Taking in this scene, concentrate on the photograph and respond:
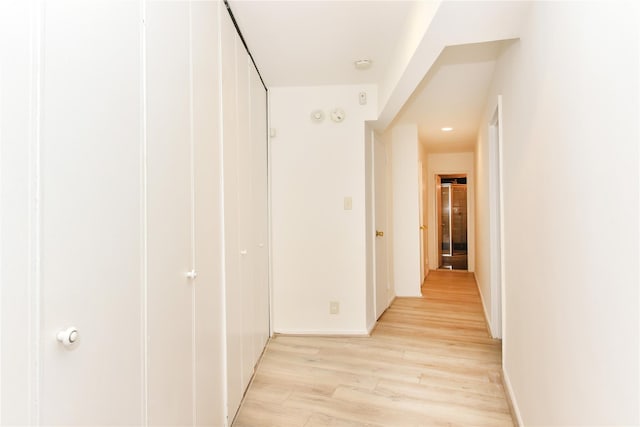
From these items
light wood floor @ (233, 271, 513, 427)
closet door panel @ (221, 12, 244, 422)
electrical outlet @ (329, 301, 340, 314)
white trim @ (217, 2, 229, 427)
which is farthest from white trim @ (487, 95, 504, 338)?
white trim @ (217, 2, 229, 427)

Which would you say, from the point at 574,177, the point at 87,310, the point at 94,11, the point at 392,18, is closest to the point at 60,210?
the point at 87,310

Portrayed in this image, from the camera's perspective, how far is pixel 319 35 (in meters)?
2.43

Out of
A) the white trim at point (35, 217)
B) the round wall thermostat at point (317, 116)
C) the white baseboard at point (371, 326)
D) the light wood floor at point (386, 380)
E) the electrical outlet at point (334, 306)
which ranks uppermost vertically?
the round wall thermostat at point (317, 116)

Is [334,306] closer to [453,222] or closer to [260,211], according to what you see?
[260,211]

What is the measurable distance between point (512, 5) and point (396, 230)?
12.8 feet

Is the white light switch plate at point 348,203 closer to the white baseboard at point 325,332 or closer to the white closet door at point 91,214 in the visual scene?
the white baseboard at point 325,332

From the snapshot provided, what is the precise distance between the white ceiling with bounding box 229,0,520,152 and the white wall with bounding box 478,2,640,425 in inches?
19.8

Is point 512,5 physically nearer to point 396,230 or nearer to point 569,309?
point 569,309

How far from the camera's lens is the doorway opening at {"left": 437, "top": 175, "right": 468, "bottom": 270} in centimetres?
809

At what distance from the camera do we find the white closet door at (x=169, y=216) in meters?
1.18

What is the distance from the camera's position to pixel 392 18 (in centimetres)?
222

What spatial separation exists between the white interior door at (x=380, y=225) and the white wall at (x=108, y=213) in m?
2.43

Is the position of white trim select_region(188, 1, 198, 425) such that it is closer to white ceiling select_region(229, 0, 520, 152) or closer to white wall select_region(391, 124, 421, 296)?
white ceiling select_region(229, 0, 520, 152)

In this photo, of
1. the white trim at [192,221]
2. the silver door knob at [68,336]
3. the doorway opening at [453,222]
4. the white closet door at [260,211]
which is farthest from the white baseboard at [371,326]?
the doorway opening at [453,222]
